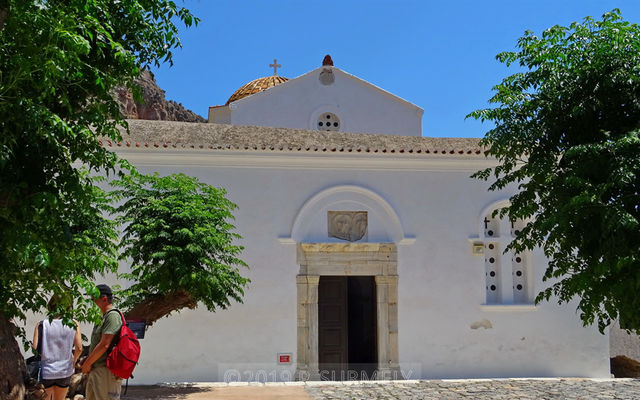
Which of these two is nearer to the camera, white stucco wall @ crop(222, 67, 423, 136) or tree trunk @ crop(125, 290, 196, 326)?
tree trunk @ crop(125, 290, 196, 326)

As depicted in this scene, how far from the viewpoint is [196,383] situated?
10367mm

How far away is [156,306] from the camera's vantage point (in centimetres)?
860

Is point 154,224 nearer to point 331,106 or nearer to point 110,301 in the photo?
point 110,301

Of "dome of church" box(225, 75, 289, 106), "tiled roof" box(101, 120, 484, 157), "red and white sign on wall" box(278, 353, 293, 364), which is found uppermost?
"dome of church" box(225, 75, 289, 106)

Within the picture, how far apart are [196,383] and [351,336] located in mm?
4473

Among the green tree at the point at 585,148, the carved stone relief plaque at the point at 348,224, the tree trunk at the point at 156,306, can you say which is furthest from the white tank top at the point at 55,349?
the carved stone relief plaque at the point at 348,224

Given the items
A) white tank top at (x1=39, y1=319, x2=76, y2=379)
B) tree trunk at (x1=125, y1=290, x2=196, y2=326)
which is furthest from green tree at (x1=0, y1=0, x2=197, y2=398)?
tree trunk at (x1=125, y1=290, x2=196, y2=326)

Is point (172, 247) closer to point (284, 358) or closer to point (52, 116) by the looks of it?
point (284, 358)

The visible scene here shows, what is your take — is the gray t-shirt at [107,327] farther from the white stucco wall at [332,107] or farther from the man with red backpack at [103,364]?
the white stucco wall at [332,107]

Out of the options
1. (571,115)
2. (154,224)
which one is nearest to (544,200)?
(571,115)

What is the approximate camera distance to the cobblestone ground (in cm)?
916

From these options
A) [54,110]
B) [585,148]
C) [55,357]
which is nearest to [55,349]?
[55,357]

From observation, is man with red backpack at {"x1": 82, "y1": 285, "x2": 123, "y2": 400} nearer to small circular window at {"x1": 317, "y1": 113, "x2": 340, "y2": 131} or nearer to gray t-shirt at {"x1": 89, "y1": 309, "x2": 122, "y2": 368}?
gray t-shirt at {"x1": 89, "y1": 309, "x2": 122, "y2": 368}

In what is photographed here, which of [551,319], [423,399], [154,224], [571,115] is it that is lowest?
[423,399]
